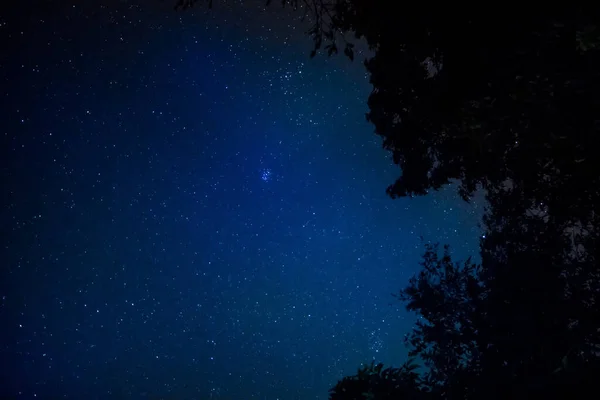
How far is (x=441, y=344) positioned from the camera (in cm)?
707

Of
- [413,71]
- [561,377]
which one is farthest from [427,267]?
[413,71]

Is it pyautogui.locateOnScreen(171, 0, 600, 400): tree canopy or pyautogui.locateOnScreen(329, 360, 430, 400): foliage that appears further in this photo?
pyautogui.locateOnScreen(329, 360, 430, 400): foliage

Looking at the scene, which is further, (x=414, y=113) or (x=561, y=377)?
(x=414, y=113)

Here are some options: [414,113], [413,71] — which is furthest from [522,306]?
[413,71]

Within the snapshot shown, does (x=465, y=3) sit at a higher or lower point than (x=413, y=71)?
lower

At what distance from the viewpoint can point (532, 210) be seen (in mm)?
6301

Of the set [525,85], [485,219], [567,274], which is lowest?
[567,274]

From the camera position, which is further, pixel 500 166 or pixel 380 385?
pixel 380 385

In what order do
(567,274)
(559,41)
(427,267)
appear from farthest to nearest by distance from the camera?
(427,267) < (567,274) < (559,41)

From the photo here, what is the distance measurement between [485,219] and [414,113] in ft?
9.61

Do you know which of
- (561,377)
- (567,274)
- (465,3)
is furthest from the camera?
(567,274)

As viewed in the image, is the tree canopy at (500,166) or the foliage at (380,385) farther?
the foliage at (380,385)

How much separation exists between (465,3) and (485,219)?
407 cm

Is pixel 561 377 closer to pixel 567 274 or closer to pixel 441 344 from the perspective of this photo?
pixel 567 274
